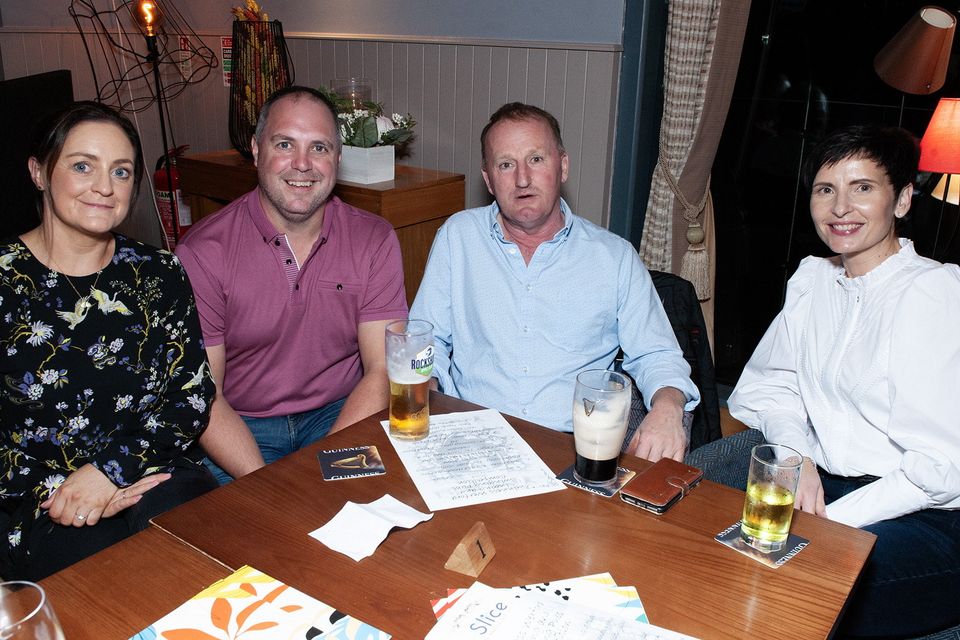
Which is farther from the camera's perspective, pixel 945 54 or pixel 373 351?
pixel 945 54

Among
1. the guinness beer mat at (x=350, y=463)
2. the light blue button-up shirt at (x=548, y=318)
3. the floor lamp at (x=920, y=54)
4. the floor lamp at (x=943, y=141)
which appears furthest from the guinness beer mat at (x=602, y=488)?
the floor lamp at (x=920, y=54)

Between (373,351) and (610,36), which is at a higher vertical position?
(610,36)

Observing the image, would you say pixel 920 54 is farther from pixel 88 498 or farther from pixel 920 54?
pixel 88 498

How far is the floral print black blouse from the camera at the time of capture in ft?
5.19

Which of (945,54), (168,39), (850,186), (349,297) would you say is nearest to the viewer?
(850,186)

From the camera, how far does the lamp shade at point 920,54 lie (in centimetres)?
253

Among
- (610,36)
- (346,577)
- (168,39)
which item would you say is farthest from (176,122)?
(346,577)

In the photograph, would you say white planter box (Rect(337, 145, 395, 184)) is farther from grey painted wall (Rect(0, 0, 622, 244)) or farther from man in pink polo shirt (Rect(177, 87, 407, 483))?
man in pink polo shirt (Rect(177, 87, 407, 483))

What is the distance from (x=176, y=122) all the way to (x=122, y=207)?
324cm

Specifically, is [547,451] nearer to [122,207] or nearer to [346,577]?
[346,577]

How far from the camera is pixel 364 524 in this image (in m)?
1.17

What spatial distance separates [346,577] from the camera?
3.44 ft

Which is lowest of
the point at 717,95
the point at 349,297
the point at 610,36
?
the point at 349,297

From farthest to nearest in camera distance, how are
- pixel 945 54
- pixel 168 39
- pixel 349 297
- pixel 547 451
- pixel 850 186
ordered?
pixel 168 39, pixel 945 54, pixel 349 297, pixel 850 186, pixel 547 451
